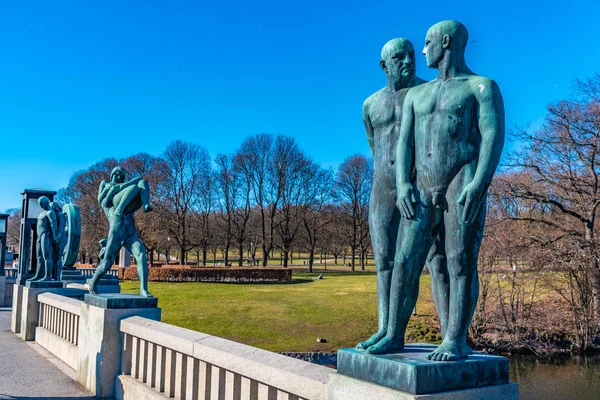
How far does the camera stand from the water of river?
13.6m

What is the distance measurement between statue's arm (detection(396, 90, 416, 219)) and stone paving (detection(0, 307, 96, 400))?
513cm

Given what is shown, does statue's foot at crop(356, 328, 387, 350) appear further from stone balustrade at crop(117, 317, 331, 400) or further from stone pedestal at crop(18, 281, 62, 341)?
stone pedestal at crop(18, 281, 62, 341)

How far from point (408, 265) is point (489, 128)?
0.93 meters

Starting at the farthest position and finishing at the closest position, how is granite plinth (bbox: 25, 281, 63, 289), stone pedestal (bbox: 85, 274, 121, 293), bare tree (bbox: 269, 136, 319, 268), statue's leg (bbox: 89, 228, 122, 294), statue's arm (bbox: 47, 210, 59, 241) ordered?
bare tree (bbox: 269, 136, 319, 268)
statue's arm (bbox: 47, 210, 59, 241)
granite plinth (bbox: 25, 281, 63, 289)
stone pedestal (bbox: 85, 274, 121, 293)
statue's leg (bbox: 89, 228, 122, 294)

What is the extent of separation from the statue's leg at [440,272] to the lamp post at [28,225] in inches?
453

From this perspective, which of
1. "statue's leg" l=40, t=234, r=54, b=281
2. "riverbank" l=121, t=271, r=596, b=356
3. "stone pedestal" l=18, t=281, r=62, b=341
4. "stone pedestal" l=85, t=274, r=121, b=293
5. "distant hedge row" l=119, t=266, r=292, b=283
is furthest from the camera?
"distant hedge row" l=119, t=266, r=292, b=283

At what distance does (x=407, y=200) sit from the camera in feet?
10.2

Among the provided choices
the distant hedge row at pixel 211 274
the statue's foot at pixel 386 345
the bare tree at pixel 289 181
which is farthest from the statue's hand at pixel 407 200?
the bare tree at pixel 289 181

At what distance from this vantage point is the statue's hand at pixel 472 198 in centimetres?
287

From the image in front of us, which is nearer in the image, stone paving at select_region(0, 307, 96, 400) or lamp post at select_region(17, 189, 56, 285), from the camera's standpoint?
stone paving at select_region(0, 307, 96, 400)

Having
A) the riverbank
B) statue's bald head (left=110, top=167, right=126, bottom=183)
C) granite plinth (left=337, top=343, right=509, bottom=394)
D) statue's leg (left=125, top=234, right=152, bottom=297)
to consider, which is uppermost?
statue's bald head (left=110, top=167, right=126, bottom=183)

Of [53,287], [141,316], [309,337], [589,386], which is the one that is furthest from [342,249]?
[141,316]

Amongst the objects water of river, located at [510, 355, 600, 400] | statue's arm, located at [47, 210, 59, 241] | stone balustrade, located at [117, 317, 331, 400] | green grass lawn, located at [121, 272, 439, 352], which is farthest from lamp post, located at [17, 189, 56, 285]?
water of river, located at [510, 355, 600, 400]

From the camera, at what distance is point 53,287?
11.4 meters
